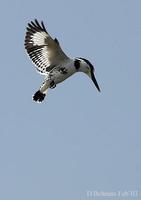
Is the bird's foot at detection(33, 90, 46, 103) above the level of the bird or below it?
below

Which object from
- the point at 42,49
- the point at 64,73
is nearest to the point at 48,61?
the point at 42,49

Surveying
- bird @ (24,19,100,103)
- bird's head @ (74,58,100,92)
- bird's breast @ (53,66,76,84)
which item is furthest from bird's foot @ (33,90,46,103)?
bird's head @ (74,58,100,92)

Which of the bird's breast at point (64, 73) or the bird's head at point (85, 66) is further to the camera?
the bird's head at point (85, 66)

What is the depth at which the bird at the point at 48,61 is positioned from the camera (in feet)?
55.1

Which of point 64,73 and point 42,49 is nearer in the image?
point 64,73

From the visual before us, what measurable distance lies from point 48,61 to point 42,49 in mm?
335

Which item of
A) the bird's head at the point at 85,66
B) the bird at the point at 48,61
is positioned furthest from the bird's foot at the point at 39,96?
the bird's head at the point at 85,66

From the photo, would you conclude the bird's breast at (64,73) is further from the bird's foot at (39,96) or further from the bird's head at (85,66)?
the bird's foot at (39,96)

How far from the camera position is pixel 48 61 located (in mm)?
17594

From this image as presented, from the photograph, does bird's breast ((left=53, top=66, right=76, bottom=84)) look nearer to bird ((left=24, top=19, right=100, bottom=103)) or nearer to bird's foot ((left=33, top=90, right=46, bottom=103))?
bird ((left=24, top=19, right=100, bottom=103))

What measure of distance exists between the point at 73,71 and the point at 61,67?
0.37 meters

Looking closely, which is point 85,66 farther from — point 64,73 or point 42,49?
point 42,49

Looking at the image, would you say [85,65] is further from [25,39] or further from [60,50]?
[25,39]

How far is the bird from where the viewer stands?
1678 cm
